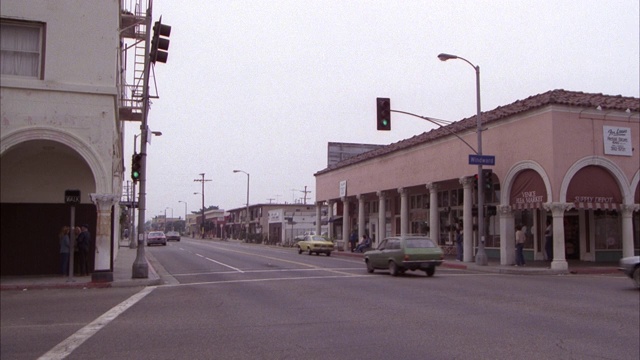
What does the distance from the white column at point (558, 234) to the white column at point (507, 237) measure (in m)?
2.75

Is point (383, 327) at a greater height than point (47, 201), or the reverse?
point (47, 201)

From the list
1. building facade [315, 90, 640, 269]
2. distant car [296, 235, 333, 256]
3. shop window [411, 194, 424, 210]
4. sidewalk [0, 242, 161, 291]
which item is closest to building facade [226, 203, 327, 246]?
distant car [296, 235, 333, 256]

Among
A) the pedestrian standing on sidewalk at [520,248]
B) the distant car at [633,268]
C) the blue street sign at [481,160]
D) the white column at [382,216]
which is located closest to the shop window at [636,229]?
the pedestrian standing on sidewalk at [520,248]

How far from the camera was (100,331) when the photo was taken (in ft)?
32.8

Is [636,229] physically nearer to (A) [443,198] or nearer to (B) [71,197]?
(A) [443,198]

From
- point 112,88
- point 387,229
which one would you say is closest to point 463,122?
point 387,229

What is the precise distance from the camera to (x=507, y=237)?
2731cm

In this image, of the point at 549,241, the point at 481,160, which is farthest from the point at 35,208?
the point at 549,241

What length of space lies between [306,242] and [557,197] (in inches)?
797

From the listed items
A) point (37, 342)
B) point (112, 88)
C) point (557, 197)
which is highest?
point (112, 88)

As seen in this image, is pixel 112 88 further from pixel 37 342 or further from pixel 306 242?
pixel 306 242

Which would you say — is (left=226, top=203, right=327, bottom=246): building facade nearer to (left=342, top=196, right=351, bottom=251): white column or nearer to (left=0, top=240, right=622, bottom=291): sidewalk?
(left=342, top=196, right=351, bottom=251): white column

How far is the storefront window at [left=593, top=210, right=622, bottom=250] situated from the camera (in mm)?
28625

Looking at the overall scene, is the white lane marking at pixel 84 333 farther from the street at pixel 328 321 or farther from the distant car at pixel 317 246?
the distant car at pixel 317 246
